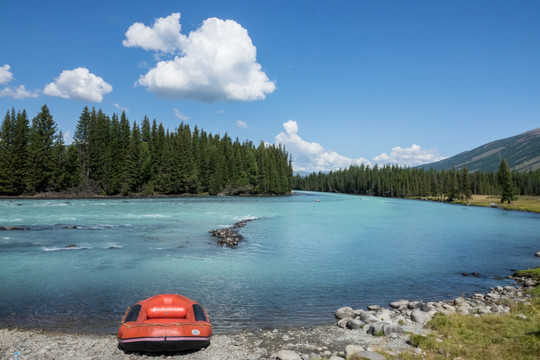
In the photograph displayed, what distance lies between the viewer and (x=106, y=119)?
115 meters

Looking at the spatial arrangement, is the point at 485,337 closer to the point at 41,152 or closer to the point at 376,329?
the point at 376,329

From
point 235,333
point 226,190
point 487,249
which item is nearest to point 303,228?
point 487,249

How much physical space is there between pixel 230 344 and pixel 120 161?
358 feet

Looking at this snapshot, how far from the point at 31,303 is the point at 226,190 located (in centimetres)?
12038

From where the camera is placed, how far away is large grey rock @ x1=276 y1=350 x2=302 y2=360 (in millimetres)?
10906

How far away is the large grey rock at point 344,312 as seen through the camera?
51.6 feet

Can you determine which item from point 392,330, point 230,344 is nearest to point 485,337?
point 392,330

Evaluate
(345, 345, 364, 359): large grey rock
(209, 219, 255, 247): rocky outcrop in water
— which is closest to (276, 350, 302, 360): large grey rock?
(345, 345, 364, 359): large grey rock

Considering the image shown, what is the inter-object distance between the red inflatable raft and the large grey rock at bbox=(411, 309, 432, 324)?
861 centimetres

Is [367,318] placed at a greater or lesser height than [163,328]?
lesser

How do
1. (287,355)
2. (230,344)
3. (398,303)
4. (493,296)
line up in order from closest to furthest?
(287,355)
(230,344)
(398,303)
(493,296)

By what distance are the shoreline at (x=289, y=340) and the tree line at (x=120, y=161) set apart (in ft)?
313

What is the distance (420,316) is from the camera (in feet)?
48.3

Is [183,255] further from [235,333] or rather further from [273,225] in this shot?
[273,225]
